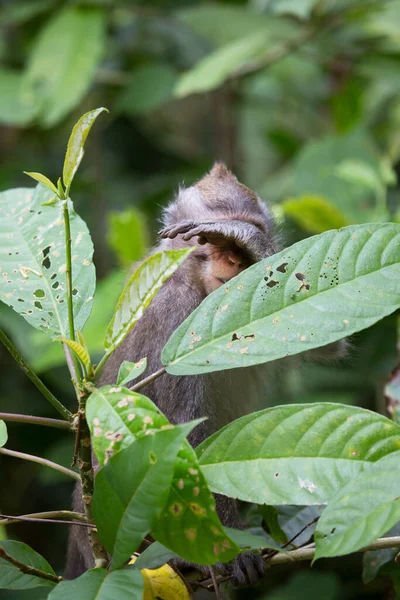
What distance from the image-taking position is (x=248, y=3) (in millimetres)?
5230

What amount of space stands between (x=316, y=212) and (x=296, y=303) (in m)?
1.71

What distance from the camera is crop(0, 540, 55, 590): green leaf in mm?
1350

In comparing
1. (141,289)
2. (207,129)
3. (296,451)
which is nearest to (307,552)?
(296,451)

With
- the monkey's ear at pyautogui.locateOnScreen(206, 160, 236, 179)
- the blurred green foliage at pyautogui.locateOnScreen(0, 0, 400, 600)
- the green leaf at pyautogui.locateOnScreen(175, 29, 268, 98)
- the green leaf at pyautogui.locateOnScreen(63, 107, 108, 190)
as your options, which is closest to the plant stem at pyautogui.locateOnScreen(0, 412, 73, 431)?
the green leaf at pyautogui.locateOnScreen(63, 107, 108, 190)

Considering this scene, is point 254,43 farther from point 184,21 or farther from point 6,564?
point 6,564

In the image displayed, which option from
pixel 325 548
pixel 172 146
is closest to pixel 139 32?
pixel 172 146

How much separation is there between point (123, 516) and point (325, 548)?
0.32 metres

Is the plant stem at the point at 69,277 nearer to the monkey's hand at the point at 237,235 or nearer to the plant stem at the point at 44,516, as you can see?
the plant stem at the point at 44,516

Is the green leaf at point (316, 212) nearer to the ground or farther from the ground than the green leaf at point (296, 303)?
nearer to the ground

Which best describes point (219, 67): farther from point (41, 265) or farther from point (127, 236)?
point (41, 265)

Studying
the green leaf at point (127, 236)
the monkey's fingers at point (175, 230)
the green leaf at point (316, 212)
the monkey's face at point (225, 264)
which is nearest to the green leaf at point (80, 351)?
the monkey's fingers at point (175, 230)

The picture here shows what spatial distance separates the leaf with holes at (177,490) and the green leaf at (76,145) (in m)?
0.41

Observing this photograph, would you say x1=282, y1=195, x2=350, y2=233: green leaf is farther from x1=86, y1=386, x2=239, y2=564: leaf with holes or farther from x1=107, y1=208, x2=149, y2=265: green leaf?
A: x1=86, y1=386, x2=239, y2=564: leaf with holes

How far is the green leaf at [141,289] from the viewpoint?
1.25 m
